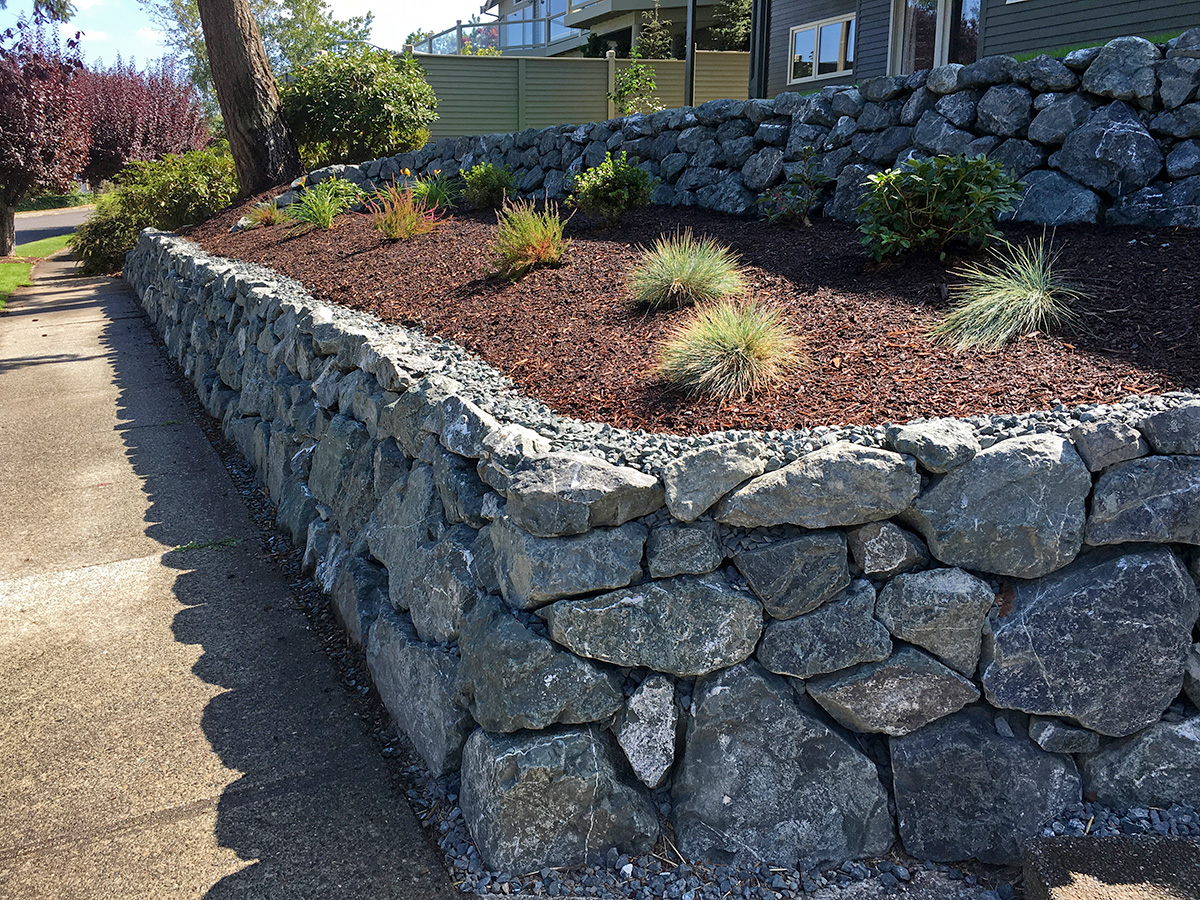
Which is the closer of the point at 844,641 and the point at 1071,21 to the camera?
the point at 844,641

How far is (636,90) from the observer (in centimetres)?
1902

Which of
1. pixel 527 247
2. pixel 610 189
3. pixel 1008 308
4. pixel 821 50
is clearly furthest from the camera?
pixel 821 50

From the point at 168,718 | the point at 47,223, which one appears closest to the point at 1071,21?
the point at 168,718

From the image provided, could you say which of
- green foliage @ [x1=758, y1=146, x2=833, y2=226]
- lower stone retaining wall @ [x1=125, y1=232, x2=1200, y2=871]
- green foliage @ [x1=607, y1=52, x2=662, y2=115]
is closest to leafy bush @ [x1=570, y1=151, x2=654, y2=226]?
green foliage @ [x1=758, y1=146, x2=833, y2=226]

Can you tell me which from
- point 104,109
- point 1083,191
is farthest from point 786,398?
point 104,109

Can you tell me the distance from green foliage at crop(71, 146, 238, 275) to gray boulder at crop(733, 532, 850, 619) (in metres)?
13.4

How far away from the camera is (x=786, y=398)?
11.7 feet

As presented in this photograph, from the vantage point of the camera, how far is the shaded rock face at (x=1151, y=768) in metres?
2.94

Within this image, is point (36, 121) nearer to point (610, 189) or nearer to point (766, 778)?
point (610, 189)

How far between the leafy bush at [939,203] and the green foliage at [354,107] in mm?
9971

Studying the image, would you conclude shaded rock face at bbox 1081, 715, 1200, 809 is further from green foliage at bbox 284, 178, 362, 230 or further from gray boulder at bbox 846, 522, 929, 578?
green foliage at bbox 284, 178, 362, 230

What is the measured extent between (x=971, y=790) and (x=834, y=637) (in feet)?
2.15

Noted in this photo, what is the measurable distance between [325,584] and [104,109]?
22841 millimetres

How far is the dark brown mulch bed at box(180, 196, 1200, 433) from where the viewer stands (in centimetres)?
344
